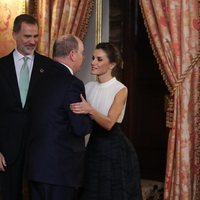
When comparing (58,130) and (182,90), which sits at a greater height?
(182,90)

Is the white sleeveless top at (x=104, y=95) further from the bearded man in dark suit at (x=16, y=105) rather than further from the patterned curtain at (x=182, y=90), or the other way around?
the patterned curtain at (x=182, y=90)

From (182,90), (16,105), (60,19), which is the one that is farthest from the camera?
(60,19)

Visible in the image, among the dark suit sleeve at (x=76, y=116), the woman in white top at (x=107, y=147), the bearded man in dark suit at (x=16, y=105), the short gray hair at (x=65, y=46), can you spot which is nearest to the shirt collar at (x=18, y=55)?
the bearded man in dark suit at (x=16, y=105)

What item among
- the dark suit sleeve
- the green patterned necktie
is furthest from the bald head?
the green patterned necktie

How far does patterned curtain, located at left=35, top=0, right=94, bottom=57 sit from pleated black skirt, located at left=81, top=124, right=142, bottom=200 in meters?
1.29

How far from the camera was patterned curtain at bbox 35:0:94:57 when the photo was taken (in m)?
3.93

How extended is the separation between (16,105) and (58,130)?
572mm

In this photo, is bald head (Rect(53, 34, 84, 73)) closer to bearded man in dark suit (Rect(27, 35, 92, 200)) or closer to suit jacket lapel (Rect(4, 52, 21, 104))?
bearded man in dark suit (Rect(27, 35, 92, 200))

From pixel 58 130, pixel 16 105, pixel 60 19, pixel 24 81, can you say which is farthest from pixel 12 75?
pixel 60 19

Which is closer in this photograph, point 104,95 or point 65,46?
point 65,46

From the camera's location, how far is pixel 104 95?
3.03 metres

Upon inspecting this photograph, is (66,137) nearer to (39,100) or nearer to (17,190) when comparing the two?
(39,100)

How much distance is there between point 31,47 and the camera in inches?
118

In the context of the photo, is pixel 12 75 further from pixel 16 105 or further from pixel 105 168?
pixel 105 168
